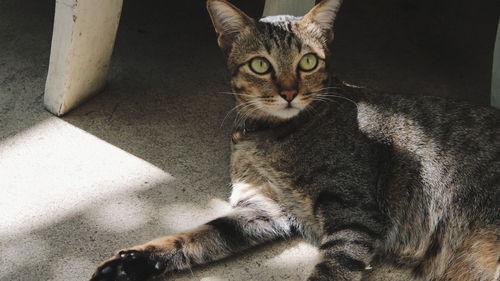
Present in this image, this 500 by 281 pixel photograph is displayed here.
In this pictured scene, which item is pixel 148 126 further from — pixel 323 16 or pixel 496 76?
pixel 496 76

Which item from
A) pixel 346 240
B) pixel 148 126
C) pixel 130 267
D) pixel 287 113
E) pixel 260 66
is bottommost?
pixel 130 267

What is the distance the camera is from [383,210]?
264cm

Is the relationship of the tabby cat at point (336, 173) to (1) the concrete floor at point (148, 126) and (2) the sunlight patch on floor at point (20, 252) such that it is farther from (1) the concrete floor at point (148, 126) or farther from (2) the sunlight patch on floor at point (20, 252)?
(2) the sunlight patch on floor at point (20, 252)

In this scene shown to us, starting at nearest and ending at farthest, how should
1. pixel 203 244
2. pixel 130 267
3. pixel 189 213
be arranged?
pixel 130 267
pixel 203 244
pixel 189 213

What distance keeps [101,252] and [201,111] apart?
3.70 ft

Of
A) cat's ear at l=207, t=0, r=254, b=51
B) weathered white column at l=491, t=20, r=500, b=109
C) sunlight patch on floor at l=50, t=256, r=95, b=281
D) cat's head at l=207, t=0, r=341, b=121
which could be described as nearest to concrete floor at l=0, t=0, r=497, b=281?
sunlight patch on floor at l=50, t=256, r=95, b=281

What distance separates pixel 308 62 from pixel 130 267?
110cm

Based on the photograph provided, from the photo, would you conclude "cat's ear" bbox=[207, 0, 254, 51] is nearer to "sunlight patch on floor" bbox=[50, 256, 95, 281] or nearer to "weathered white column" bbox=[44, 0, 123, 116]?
"weathered white column" bbox=[44, 0, 123, 116]

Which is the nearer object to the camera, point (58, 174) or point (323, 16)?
point (323, 16)

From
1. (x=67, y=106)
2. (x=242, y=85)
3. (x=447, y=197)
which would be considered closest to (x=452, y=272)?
(x=447, y=197)

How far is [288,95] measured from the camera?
2.71m

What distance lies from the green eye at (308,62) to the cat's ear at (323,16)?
0.50 ft

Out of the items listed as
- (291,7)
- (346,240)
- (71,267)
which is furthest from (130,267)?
(291,7)

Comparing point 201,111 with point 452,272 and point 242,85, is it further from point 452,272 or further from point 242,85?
point 452,272
